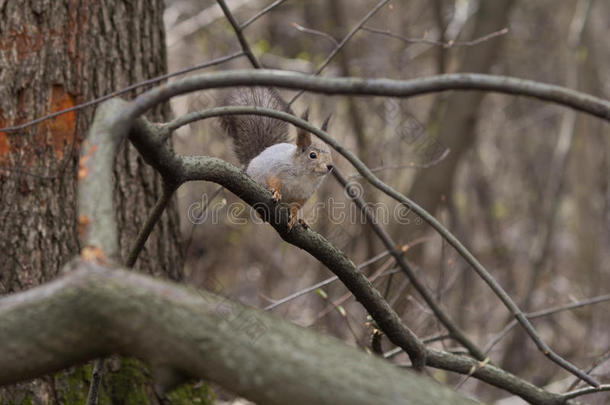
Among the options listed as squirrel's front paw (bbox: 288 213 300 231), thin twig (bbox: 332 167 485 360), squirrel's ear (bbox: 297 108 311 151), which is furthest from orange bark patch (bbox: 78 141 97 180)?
thin twig (bbox: 332 167 485 360)

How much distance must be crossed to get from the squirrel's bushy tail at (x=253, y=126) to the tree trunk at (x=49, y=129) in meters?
0.47

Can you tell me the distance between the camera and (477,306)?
7.54 m

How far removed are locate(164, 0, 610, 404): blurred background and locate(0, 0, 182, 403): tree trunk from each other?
4.33 feet

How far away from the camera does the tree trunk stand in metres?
2.44

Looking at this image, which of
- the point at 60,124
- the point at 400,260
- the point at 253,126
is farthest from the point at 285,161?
the point at 60,124

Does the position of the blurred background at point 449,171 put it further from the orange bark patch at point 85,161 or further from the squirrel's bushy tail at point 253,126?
the orange bark patch at point 85,161

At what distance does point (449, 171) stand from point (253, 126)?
233 centimetres

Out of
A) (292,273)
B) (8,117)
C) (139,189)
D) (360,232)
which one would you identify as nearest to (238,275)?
(292,273)

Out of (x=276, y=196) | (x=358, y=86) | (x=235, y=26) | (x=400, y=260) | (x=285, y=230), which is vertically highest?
(x=235, y=26)

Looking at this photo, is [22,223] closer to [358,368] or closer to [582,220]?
[358,368]

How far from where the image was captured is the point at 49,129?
2533mm

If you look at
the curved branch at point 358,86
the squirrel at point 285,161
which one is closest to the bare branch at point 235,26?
the squirrel at point 285,161

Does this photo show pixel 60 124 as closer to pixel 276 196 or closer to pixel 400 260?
pixel 276 196

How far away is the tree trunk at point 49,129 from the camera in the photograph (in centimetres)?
244
